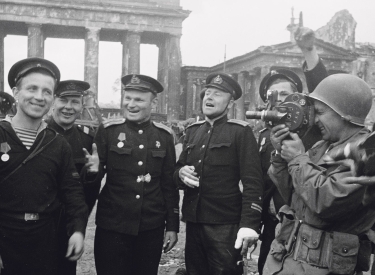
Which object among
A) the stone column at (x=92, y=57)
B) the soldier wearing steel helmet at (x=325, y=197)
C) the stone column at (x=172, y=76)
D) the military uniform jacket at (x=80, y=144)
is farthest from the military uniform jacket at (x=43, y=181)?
the stone column at (x=172, y=76)

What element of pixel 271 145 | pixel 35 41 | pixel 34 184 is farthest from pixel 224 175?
pixel 35 41

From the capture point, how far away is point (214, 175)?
153 inches

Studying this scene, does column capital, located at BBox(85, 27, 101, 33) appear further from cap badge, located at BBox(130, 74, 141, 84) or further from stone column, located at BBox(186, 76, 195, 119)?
cap badge, located at BBox(130, 74, 141, 84)

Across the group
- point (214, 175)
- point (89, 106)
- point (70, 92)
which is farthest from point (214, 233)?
point (89, 106)

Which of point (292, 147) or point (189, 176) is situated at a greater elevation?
point (292, 147)

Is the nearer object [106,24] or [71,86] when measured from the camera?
[71,86]

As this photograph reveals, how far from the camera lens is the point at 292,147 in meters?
2.73

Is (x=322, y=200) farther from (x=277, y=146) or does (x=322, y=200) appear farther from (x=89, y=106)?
(x=89, y=106)

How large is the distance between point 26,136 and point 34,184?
36 cm

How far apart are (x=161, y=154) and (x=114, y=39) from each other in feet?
100

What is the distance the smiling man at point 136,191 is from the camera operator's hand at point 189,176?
1.00 ft

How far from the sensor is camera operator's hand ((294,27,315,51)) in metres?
3.50

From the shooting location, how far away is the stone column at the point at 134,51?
96.6ft

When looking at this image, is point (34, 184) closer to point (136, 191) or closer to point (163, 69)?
point (136, 191)
